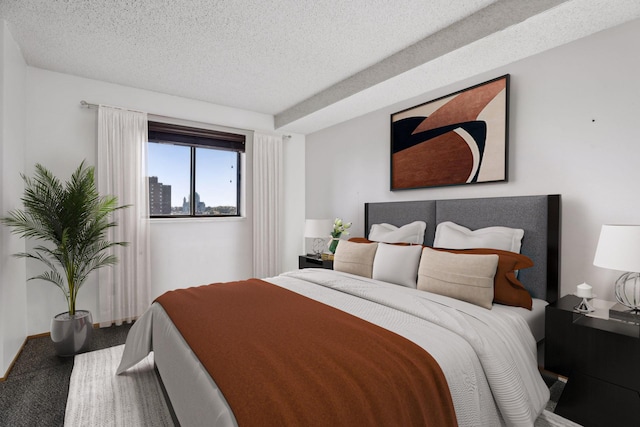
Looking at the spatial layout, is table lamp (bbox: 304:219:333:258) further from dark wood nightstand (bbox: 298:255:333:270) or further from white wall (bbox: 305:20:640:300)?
white wall (bbox: 305:20:640:300)

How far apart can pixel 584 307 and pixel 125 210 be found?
13.5 feet

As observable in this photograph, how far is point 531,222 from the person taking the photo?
2.40m

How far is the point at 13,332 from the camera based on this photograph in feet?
8.57

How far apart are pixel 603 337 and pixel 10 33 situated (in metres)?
4.56

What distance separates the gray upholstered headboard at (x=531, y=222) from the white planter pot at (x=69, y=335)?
11.0ft

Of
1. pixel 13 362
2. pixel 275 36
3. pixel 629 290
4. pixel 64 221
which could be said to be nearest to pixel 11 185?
pixel 64 221

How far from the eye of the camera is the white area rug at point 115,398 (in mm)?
1878

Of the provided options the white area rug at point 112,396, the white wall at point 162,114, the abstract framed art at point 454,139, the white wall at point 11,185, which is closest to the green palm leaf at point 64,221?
the white wall at point 11,185

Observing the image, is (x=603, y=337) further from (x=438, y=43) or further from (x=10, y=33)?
(x=10, y=33)

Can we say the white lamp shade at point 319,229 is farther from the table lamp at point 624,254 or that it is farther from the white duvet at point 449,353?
the table lamp at point 624,254

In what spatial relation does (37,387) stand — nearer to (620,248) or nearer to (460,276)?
(460,276)

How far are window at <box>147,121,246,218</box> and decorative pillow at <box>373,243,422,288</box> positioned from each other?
256cm

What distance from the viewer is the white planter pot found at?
8.81ft

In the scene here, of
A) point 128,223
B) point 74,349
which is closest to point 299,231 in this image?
point 128,223
